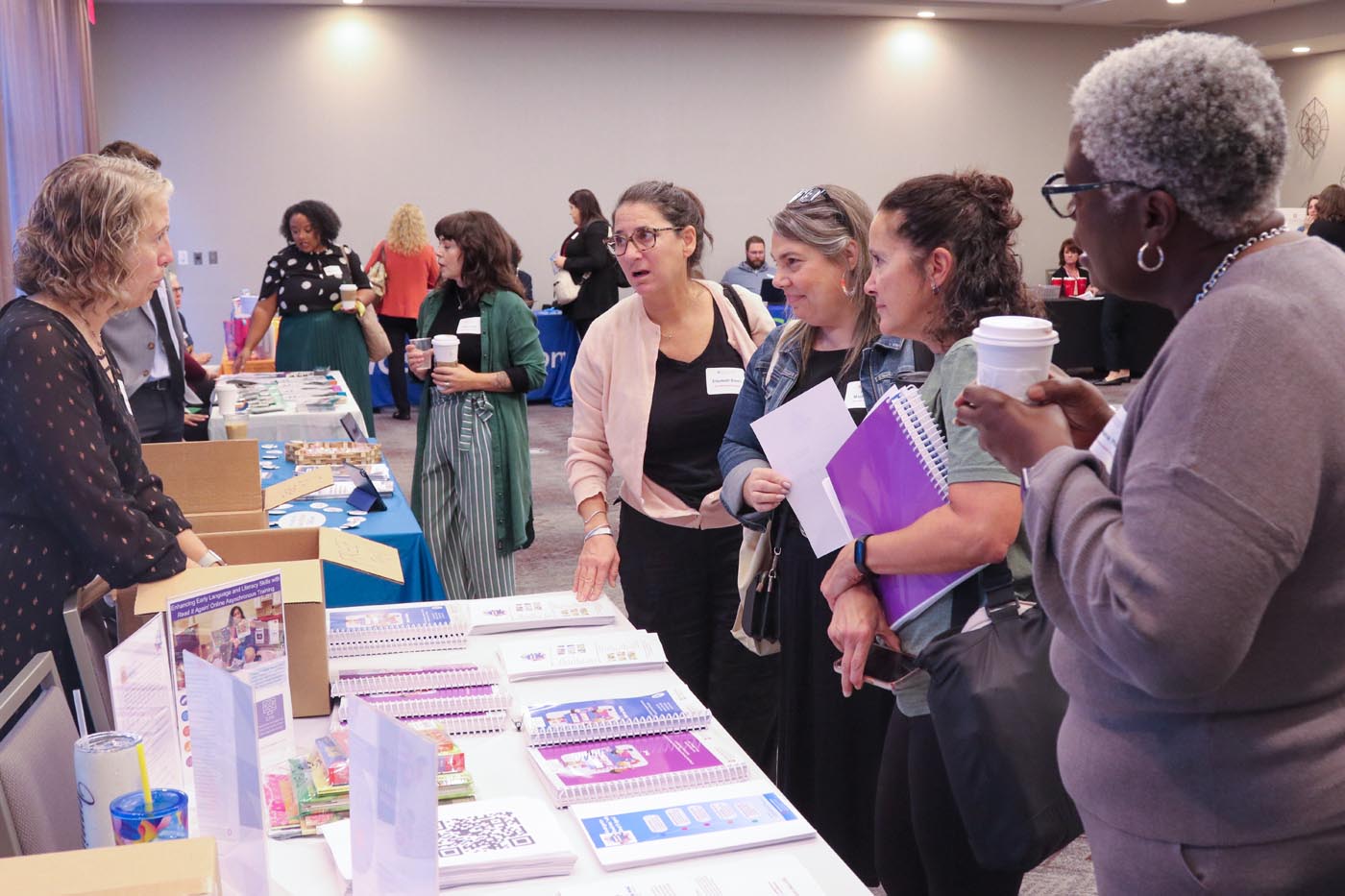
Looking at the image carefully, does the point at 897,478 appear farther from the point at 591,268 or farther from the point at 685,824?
the point at 591,268

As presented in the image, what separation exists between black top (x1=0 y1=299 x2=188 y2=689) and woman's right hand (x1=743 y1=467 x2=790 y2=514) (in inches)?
37.1

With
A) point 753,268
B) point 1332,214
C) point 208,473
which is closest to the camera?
point 208,473

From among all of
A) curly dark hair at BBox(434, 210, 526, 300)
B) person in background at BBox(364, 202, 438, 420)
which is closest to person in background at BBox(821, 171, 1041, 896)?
curly dark hair at BBox(434, 210, 526, 300)

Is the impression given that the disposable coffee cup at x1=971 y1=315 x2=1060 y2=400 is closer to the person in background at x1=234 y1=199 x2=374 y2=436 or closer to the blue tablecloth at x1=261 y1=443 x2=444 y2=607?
the blue tablecloth at x1=261 y1=443 x2=444 y2=607

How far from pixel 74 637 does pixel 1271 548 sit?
62.4 inches

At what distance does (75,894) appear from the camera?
88 cm

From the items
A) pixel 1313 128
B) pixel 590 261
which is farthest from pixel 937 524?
pixel 1313 128

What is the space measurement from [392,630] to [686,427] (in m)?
0.82

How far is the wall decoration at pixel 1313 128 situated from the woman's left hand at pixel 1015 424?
12.9m

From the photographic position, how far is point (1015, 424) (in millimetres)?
1086

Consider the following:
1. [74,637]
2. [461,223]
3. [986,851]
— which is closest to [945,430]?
[986,851]

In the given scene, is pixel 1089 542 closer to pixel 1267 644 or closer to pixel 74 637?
pixel 1267 644

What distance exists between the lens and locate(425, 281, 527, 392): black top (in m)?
3.91

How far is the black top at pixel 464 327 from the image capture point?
12.8 feet
